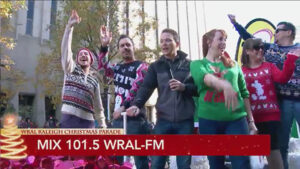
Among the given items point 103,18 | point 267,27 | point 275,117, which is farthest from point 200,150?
point 103,18

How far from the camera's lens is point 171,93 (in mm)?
2418

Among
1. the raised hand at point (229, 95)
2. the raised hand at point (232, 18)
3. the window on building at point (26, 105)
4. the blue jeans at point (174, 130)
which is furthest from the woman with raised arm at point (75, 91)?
the window on building at point (26, 105)

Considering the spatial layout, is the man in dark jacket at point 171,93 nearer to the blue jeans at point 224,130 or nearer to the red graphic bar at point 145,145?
the blue jeans at point 224,130

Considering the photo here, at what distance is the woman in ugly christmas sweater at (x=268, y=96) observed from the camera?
8.07 feet

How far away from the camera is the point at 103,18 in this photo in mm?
11227

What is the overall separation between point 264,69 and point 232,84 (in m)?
0.61

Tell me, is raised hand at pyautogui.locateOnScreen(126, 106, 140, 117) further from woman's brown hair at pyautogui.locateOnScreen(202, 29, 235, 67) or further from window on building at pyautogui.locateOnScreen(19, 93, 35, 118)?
window on building at pyautogui.locateOnScreen(19, 93, 35, 118)

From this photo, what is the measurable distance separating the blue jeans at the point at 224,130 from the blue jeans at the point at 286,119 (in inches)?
25.0

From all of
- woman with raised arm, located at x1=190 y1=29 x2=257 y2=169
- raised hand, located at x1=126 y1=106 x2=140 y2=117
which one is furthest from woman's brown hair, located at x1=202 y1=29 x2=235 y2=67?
raised hand, located at x1=126 y1=106 x2=140 y2=117

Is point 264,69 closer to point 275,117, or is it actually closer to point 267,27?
point 275,117

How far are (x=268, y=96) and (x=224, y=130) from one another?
0.63m

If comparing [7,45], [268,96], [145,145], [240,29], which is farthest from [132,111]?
[7,45]

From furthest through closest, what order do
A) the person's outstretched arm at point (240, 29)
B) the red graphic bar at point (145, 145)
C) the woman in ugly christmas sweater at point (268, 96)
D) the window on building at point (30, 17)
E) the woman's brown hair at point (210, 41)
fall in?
1. the window on building at point (30, 17)
2. the person's outstretched arm at point (240, 29)
3. the woman in ugly christmas sweater at point (268, 96)
4. the woman's brown hair at point (210, 41)
5. the red graphic bar at point (145, 145)

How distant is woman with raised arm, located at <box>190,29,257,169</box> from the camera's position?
80.1 inches
